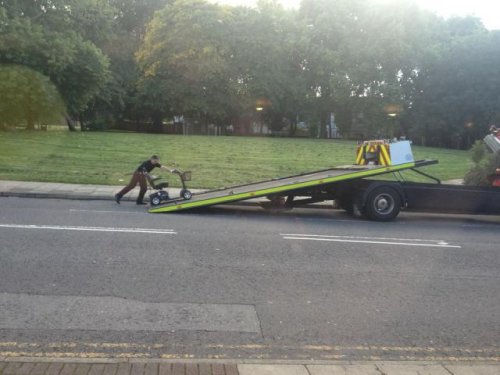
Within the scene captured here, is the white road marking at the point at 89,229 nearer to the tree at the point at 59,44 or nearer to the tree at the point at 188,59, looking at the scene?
the tree at the point at 59,44

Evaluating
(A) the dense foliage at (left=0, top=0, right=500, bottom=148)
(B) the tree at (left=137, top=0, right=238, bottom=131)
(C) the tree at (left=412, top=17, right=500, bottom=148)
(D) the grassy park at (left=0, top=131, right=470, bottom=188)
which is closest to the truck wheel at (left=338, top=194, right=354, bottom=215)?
(D) the grassy park at (left=0, top=131, right=470, bottom=188)

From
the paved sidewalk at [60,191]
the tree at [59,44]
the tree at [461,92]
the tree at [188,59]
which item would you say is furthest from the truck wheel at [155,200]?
the tree at [461,92]

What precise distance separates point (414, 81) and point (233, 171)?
A: 132 ft

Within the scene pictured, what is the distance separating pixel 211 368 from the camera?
3959 mm

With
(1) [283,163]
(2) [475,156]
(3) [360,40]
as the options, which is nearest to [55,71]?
(1) [283,163]

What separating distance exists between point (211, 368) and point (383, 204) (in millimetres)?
8645

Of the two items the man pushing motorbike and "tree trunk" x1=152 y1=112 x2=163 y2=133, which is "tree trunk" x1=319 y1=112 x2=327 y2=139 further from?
the man pushing motorbike

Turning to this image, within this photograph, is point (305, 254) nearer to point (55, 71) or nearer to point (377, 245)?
point (377, 245)

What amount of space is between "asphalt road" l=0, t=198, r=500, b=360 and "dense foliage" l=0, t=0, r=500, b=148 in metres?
36.9

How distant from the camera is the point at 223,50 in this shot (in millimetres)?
47719

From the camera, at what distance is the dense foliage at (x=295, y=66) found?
46.4 m

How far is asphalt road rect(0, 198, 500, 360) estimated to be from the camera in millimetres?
4578

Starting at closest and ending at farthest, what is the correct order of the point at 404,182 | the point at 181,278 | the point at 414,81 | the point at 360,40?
the point at 181,278 < the point at 404,182 < the point at 360,40 < the point at 414,81

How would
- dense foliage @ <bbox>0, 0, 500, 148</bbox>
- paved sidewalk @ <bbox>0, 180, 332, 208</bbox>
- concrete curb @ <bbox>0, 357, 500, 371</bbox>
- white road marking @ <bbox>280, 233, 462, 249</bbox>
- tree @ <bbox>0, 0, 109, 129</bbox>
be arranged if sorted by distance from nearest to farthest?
concrete curb @ <bbox>0, 357, 500, 371</bbox>
white road marking @ <bbox>280, 233, 462, 249</bbox>
paved sidewalk @ <bbox>0, 180, 332, 208</bbox>
tree @ <bbox>0, 0, 109, 129</bbox>
dense foliage @ <bbox>0, 0, 500, 148</bbox>
